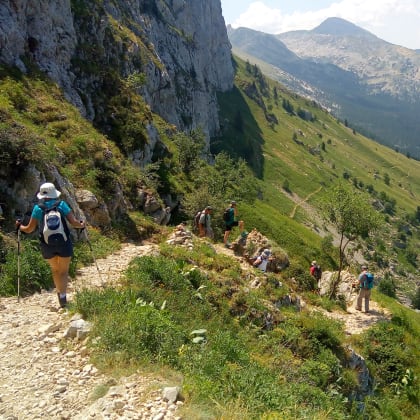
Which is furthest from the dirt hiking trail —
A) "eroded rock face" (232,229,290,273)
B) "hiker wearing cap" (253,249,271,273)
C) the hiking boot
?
"eroded rock face" (232,229,290,273)

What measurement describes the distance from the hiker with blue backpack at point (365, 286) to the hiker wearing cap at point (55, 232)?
20.8 metres

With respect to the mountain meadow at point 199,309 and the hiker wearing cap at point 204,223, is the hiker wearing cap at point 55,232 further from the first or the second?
the hiker wearing cap at point 204,223

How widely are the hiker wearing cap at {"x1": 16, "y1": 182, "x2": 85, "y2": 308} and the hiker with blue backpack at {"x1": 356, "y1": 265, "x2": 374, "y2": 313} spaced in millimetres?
20760

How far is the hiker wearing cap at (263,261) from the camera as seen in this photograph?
24781 millimetres

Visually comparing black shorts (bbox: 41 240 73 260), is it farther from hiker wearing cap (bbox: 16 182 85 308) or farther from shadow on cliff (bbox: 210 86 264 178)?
shadow on cliff (bbox: 210 86 264 178)

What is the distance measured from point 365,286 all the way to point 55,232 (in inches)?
866

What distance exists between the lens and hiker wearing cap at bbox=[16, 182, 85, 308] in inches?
414

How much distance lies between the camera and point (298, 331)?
17.4 metres

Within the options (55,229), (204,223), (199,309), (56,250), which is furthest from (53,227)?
(204,223)

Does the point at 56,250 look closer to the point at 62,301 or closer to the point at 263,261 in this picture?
the point at 62,301

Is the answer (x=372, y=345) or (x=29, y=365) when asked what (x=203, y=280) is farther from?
(x=372, y=345)

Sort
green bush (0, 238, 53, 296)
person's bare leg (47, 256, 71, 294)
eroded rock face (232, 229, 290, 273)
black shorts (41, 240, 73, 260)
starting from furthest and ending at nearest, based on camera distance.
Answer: eroded rock face (232, 229, 290, 273) → green bush (0, 238, 53, 296) → person's bare leg (47, 256, 71, 294) → black shorts (41, 240, 73, 260)

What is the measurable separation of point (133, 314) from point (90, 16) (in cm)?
4429

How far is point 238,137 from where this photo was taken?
541ft
